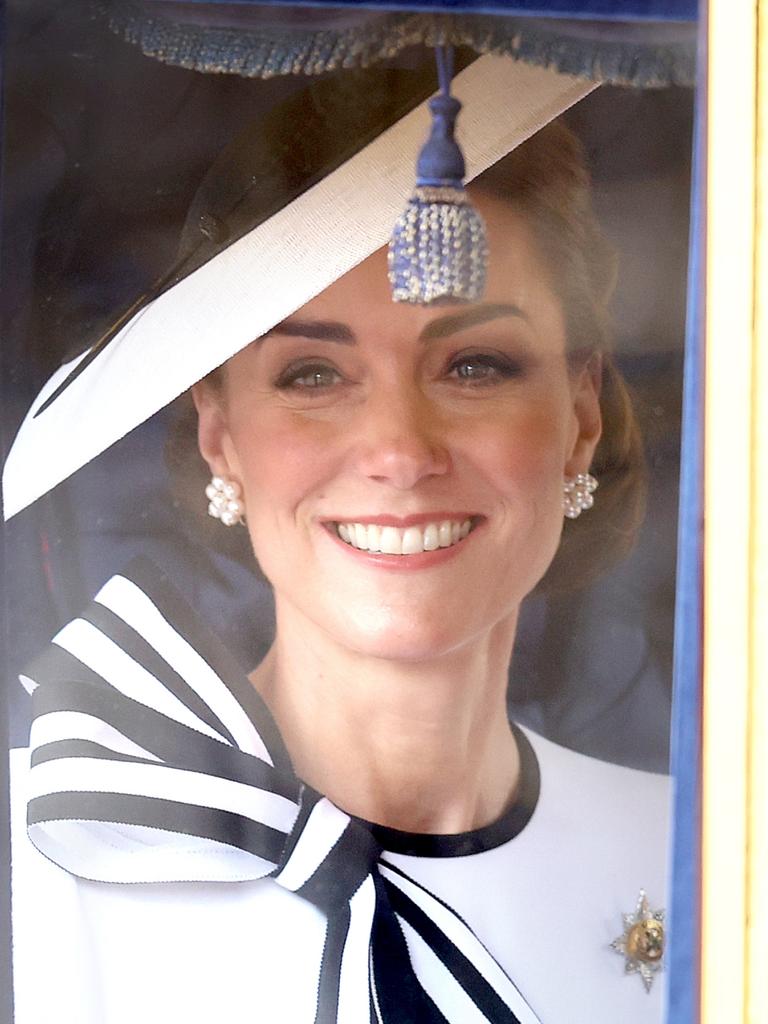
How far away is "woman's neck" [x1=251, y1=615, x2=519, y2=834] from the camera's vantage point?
61.4 inches

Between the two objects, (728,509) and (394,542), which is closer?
(728,509)

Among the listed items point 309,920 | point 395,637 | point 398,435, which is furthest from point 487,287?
point 309,920

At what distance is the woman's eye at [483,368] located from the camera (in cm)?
152

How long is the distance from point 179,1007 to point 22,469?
2.19ft

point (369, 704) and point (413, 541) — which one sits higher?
point (413, 541)

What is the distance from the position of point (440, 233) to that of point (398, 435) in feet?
0.84

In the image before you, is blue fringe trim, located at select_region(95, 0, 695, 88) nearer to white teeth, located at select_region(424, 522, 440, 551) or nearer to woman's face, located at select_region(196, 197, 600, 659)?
woman's face, located at select_region(196, 197, 600, 659)

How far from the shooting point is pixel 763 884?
134 cm

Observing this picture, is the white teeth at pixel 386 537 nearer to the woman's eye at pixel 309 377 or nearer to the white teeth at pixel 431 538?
the white teeth at pixel 431 538

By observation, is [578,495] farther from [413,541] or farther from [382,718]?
[382,718]

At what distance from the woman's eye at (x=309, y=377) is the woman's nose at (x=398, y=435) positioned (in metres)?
0.05

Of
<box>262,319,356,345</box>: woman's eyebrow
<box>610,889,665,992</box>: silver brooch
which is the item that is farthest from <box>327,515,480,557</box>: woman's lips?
<box>610,889,665,992</box>: silver brooch

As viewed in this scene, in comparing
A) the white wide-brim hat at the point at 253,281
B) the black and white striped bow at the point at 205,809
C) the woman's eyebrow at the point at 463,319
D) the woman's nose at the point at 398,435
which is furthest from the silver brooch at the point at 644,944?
the white wide-brim hat at the point at 253,281

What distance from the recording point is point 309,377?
4.98ft
